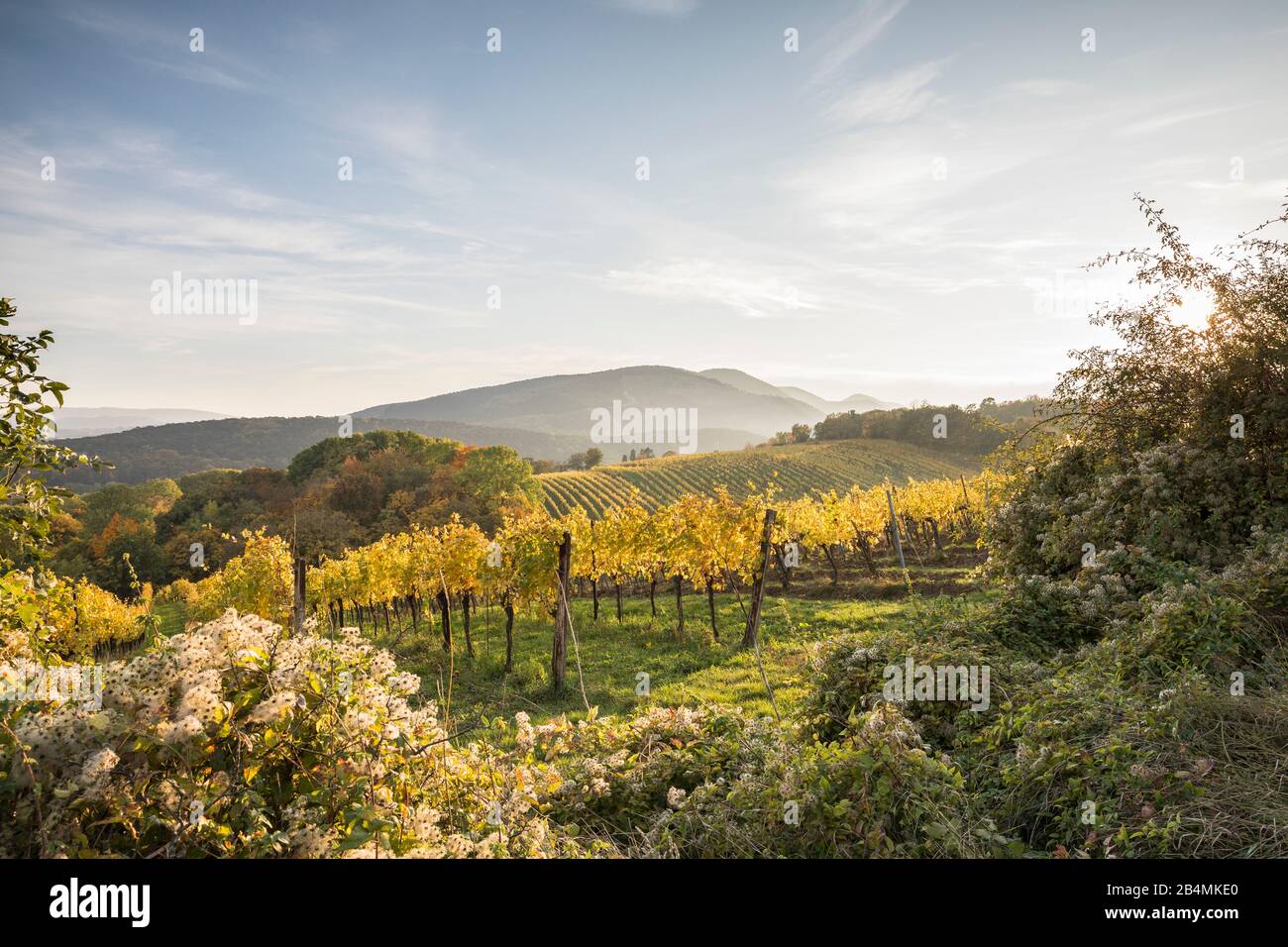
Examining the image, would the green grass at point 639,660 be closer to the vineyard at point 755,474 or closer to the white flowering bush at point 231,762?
the white flowering bush at point 231,762

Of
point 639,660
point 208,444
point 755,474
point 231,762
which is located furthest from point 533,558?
point 208,444

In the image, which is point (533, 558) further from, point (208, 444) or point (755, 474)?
point (208, 444)

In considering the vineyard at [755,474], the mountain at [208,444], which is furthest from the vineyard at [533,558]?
the mountain at [208,444]

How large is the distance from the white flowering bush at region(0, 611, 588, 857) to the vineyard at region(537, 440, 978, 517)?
204ft

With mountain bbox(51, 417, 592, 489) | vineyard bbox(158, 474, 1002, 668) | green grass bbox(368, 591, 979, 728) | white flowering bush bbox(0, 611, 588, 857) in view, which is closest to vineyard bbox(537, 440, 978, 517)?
mountain bbox(51, 417, 592, 489)

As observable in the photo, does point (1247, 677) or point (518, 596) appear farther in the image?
point (518, 596)

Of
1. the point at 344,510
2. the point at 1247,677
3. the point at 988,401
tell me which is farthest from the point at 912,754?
the point at 988,401

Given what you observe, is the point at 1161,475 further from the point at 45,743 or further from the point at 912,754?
the point at 45,743

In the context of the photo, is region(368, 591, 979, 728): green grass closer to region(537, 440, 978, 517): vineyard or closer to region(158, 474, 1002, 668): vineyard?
region(158, 474, 1002, 668): vineyard

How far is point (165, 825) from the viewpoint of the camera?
1938 mm

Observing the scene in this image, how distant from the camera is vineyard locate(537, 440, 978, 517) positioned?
2753 inches

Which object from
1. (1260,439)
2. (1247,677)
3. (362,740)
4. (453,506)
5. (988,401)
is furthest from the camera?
(988,401)

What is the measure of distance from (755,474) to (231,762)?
74313 mm

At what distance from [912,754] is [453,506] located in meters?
65.5
